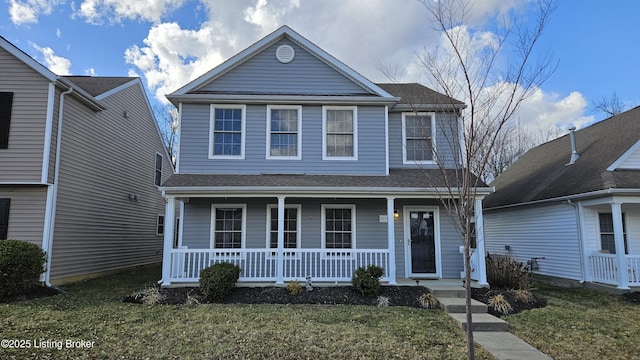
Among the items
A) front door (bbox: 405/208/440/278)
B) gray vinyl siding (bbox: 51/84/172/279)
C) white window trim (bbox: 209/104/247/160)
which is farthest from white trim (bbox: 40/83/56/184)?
front door (bbox: 405/208/440/278)

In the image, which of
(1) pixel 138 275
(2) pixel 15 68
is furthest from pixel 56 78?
(1) pixel 138 275

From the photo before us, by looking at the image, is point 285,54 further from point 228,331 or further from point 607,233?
point 607,233

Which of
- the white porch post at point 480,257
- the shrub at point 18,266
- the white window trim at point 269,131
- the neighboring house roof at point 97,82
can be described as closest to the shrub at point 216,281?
the white window trim at point 269,131

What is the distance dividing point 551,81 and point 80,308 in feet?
30.2

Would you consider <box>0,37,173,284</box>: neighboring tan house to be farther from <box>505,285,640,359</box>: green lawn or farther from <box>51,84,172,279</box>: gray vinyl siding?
<box>505,285,640,359</box>: green lawn

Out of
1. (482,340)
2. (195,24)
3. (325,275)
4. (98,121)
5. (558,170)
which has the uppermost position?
(195,24)

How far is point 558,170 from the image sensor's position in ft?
42.2

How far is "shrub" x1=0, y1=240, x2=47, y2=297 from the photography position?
303 inches

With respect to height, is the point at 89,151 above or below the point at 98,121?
below

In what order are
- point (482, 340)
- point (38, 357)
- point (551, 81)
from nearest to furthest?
point (38, 357), point (551, 81), point (482, 340)

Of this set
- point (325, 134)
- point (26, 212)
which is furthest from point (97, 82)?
point (325, 134)

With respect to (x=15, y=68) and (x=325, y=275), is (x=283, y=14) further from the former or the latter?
(x=325, y=275)

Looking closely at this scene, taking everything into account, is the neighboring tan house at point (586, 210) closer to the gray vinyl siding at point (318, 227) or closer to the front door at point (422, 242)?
the gray vinyl siding at point (318, 227)

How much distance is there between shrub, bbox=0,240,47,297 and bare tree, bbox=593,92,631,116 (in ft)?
104
